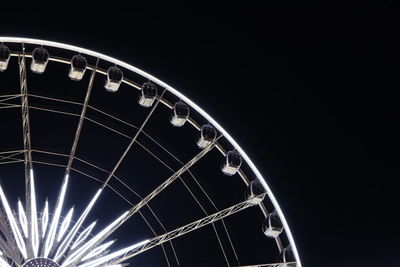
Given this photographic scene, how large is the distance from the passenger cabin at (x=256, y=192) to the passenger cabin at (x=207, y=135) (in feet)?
4.78

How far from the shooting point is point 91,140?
25891 mm

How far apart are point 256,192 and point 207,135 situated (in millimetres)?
1861

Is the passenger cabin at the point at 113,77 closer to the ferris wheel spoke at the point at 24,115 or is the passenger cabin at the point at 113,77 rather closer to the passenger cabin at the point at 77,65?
the passenger cabin at the point at 77,65

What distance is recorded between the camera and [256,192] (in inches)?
690

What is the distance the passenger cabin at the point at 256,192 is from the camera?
17453 mm

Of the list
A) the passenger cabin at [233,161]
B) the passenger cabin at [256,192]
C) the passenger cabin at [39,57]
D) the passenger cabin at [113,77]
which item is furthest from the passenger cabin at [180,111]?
the passenger cabin at [39,57]

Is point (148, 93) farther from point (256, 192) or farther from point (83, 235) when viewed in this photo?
point (83, 235)

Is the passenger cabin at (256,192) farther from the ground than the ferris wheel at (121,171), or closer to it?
closer to it

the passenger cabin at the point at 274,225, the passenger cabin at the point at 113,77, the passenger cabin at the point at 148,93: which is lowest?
the passenger cabin at the point at 274,225

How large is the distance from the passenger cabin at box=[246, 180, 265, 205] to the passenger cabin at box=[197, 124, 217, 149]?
1458 millimetres

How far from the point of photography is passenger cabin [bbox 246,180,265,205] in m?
17.5

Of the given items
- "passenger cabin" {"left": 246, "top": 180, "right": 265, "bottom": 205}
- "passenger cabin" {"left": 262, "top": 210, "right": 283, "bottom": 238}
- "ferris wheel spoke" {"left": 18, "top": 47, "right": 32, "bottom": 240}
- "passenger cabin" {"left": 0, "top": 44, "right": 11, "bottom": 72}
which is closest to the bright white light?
"ferris wheel spoke" {"left": 18, "top": 47, "right": 32, "bottom": 240}

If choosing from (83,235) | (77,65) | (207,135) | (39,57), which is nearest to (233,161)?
(207,135)

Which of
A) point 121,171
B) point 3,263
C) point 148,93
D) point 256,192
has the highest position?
point 121,171
